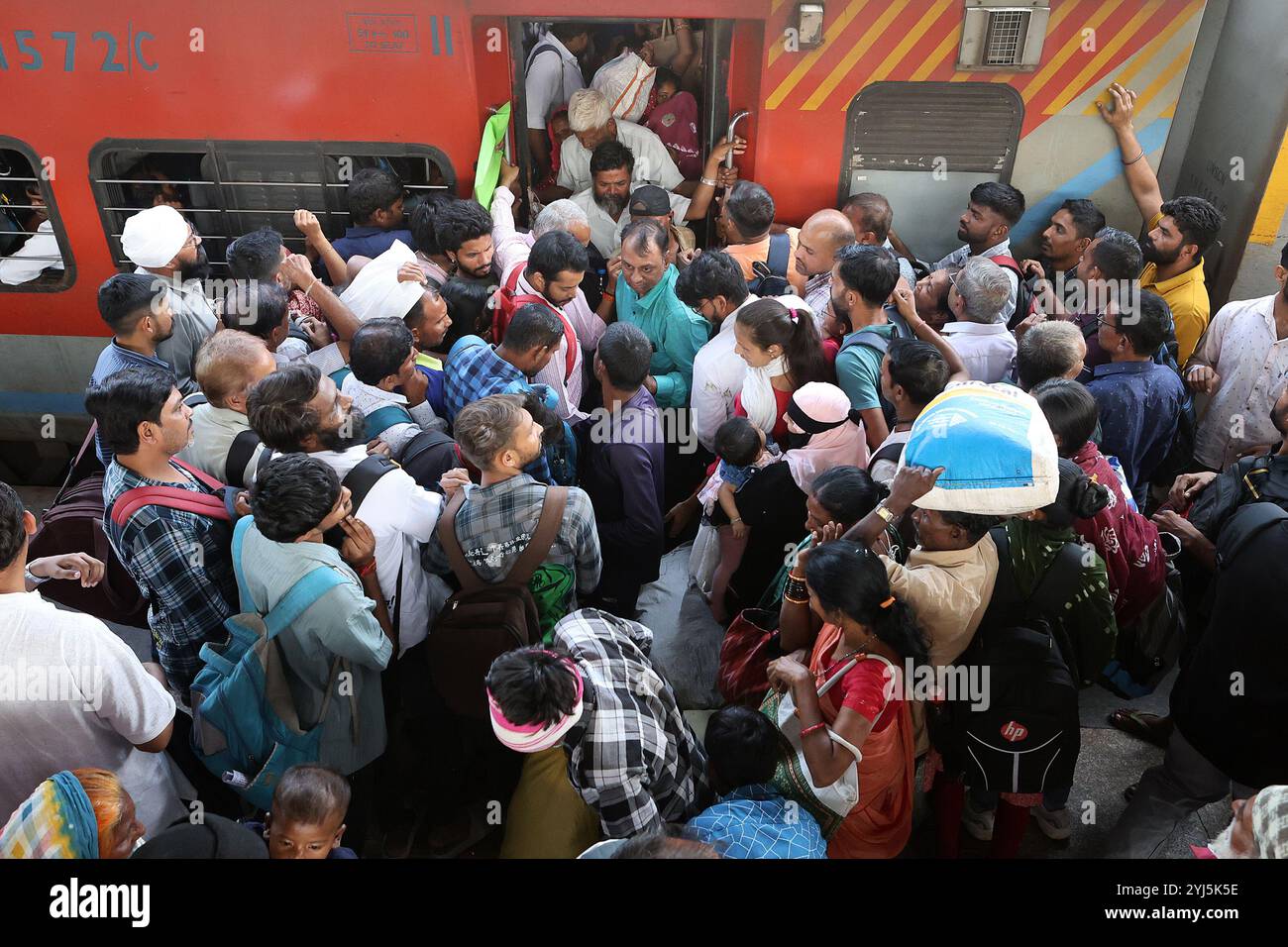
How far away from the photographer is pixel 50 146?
15.3 ft

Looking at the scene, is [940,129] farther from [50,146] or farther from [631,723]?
[50,146]

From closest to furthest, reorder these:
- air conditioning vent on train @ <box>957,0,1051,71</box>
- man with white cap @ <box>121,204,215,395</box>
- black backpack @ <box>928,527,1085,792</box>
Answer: black backpack @ <box>928,527,1085,792</box>
man with white cap @ <box>121,204,215,395</box>
air conditioning vent on train @ <box>957,0,1051,71</box>

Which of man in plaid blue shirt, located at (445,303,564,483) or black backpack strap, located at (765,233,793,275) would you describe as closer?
man in plaid blue shirt, located at (445,303,564,483)

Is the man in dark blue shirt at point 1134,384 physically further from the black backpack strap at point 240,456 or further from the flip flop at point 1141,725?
the black backpack strap at point 240,456

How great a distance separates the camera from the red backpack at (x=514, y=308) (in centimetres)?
389

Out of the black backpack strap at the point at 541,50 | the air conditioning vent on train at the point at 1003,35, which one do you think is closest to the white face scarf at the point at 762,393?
the air conditioning vent on train at the point at 1003,35

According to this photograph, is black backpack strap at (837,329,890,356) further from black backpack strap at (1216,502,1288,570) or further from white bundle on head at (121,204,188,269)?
white bundle on head at (121,204,188,269)

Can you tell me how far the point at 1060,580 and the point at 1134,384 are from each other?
133 cm

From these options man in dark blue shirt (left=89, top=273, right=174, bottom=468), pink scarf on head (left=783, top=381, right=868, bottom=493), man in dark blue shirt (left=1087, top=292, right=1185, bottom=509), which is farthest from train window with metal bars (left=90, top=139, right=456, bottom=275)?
man in dark blue shirt (left=1087, top=292, right=1185, bottom=509)

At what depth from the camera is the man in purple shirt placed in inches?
135

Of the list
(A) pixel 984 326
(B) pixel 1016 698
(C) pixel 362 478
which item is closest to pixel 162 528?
(C) pixel 362 478

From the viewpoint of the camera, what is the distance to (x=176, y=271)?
4.23 meters

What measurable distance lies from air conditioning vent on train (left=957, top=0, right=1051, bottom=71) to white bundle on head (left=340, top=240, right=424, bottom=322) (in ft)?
9.47

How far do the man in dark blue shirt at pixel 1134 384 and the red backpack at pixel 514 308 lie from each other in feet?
7.06
